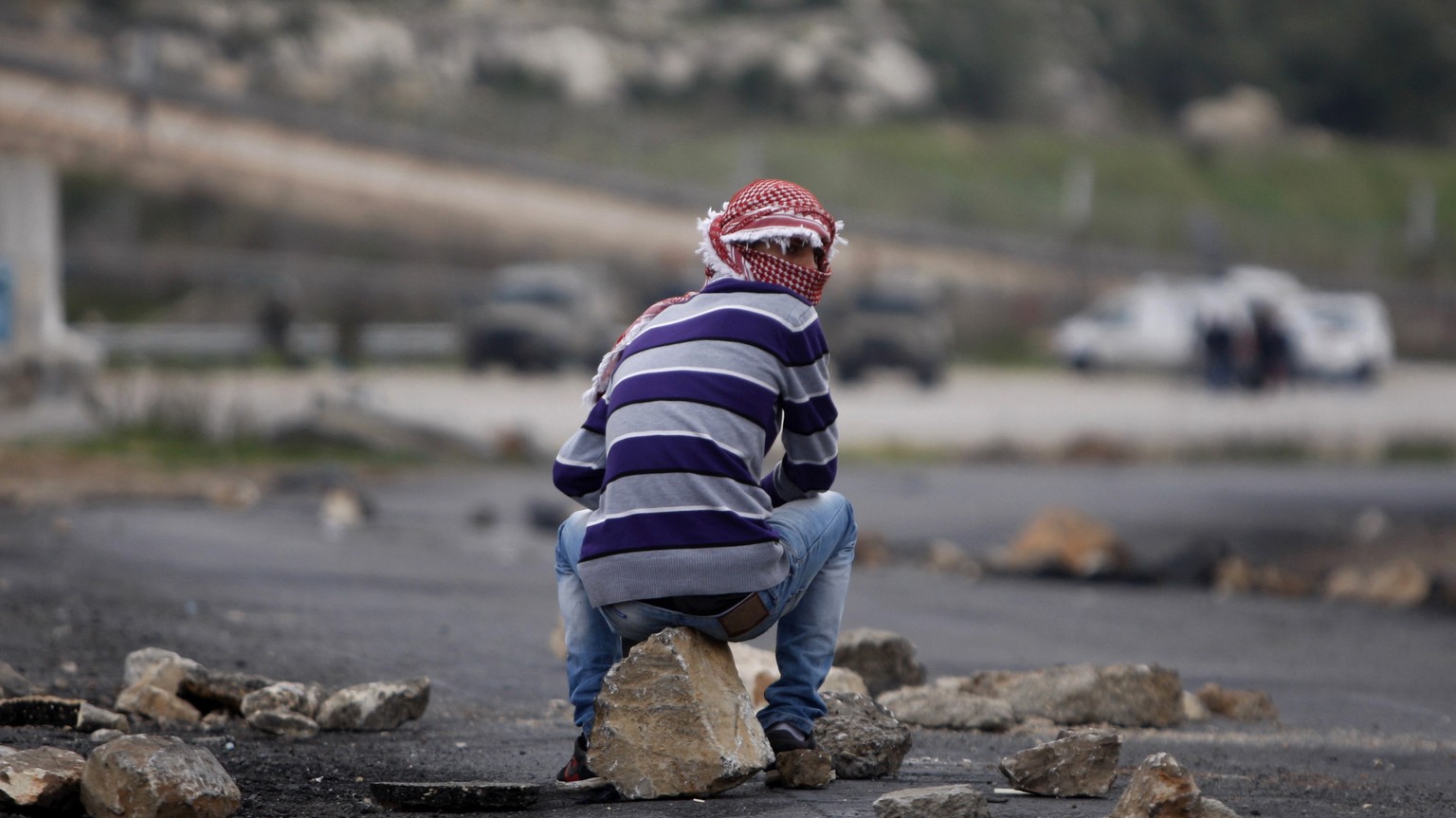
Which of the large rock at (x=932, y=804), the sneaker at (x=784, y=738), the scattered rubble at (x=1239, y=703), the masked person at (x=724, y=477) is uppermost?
the masked person at (x=724, y=477)

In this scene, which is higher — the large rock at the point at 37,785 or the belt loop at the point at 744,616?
the belt loop at the point at 744,616

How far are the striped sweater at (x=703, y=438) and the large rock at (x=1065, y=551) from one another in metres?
7.70

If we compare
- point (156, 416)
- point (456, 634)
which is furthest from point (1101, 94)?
point (456, 634)

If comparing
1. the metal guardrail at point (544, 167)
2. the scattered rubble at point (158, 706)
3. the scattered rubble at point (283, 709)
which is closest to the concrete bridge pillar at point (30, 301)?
the metal guardrail at point (544, 167)

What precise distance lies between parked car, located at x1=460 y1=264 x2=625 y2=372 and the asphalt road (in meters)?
15.5

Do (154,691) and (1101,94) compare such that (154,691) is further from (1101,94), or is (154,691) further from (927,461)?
(1101,94)

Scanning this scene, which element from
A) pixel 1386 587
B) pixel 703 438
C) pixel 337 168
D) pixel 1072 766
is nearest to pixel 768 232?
pixel 703 438

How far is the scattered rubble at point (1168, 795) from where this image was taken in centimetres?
390

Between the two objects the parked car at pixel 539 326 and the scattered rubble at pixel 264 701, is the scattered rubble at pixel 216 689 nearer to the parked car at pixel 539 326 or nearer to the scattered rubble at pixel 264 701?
the scattered rubble at pixel 264 701

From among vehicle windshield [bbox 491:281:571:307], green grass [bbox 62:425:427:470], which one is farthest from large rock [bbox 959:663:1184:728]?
vehicle windshield [bbox 491:281:571:307]

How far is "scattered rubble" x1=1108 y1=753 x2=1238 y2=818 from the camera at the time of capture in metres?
3.90

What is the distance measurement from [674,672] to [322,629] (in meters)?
3.61

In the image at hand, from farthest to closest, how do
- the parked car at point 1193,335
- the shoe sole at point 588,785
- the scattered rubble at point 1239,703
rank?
the parked car at point 1193,335 < the scattered rubble at point 1239,703 < the shoe sole at point 588,785

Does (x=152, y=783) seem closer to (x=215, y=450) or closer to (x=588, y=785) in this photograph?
(x=588, y=785)
